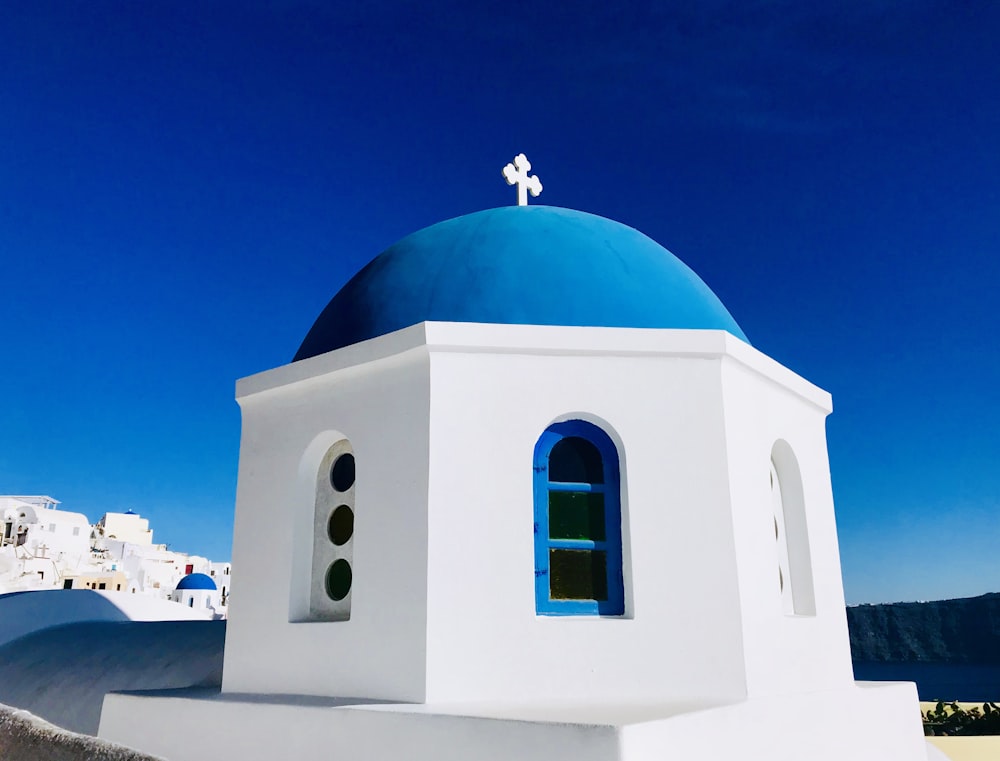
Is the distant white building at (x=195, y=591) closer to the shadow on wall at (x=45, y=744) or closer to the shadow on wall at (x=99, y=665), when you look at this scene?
the shadow on wall at (x=99, y=665)

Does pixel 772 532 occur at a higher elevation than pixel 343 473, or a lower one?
lower

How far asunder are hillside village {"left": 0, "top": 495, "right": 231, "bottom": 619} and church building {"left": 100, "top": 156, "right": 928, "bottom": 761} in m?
18.7

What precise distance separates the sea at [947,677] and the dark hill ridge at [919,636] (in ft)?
5.38

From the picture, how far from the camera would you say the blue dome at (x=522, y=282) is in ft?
15.9

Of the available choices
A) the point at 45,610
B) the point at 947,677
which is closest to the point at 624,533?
the point at 45,610

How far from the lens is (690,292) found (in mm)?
5316

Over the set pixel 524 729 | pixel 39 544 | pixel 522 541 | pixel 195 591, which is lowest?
pixel 524 729

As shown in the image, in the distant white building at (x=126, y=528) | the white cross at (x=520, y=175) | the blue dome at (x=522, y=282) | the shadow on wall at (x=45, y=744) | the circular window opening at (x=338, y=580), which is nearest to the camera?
the shadow on wall at (x=45, y=744)

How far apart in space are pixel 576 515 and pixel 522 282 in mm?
1375

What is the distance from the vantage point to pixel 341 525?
520cm

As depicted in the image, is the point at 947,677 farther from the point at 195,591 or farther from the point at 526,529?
the point at 526,529

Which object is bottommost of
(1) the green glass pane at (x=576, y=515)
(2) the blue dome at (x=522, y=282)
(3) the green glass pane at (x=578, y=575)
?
(3) the green glass pane at (x=578, y=575)

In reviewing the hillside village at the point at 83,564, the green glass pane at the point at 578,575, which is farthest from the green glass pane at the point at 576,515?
the hillside village at the point at 83,564

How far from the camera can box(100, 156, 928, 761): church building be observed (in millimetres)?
4199
